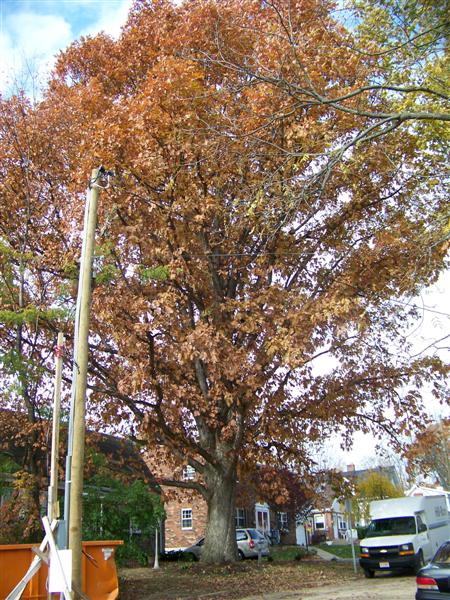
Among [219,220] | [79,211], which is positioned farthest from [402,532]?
[79,211]

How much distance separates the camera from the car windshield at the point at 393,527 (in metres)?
18.4

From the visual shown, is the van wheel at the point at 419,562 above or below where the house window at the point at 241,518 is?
below

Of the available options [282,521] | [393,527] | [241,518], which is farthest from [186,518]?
[393,527]

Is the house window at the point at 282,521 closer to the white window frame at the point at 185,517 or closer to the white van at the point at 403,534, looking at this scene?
the white window frame at the point at 185,517

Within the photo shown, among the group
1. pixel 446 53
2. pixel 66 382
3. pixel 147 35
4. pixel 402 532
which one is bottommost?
pixel 402 532

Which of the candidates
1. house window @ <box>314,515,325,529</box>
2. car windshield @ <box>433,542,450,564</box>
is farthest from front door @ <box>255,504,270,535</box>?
car windshield @ <box>433,542,450,564</box>

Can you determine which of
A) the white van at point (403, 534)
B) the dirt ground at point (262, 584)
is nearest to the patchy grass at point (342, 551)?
the white van at point (403, 534)

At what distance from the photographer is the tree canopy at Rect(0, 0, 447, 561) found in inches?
494

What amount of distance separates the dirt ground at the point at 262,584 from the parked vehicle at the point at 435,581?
3092 millimetres

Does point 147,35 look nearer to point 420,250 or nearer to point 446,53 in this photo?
point 446,53

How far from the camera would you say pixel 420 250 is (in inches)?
373

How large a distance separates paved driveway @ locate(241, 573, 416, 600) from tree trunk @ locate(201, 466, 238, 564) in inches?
121

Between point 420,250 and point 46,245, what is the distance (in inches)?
417

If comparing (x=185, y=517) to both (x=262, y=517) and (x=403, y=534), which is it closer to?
(x=262, y=517)
